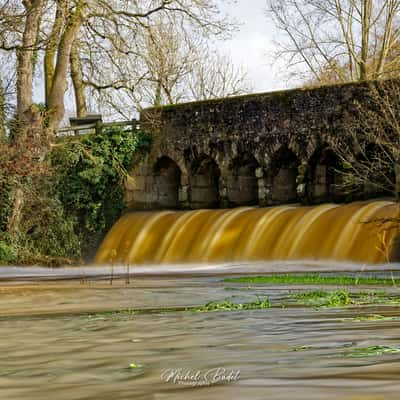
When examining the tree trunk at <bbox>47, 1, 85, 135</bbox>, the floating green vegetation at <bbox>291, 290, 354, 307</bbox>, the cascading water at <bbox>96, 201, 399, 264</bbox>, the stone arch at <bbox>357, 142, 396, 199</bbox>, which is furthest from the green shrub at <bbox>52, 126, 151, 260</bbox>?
the floating green vegetation at <bbox>291, 290, 354, 307</bbox>

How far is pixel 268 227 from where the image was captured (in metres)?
24.4

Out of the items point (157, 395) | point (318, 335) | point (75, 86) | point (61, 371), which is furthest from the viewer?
point (75, 86)

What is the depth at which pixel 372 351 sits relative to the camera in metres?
3.68

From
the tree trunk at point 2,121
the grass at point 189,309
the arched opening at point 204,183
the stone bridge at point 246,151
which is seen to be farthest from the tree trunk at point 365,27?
the grass at point 189,309

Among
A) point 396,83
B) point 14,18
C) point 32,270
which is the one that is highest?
point 14,18

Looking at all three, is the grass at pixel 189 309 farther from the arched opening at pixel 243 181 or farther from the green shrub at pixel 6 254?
the arched opening at pixel 243 181

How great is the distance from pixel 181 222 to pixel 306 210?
14.7 ft

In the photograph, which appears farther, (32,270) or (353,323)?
(32,270)

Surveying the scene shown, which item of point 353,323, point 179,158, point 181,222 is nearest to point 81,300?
point 353,323

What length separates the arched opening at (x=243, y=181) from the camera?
29.9 meters

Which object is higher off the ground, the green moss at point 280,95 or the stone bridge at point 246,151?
the green moss at point 280,95

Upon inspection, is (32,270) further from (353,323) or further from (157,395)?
(157,395)

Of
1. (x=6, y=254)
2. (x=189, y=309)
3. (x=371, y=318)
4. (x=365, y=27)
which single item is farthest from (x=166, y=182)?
(x=371, y=318)

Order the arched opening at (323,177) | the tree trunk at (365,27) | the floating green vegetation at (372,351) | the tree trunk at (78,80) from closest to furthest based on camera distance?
the floating green vegetation at (372,351), the arched opening at (323,177), the tree trunk at (78,80), the tree trunk at (365,27)
